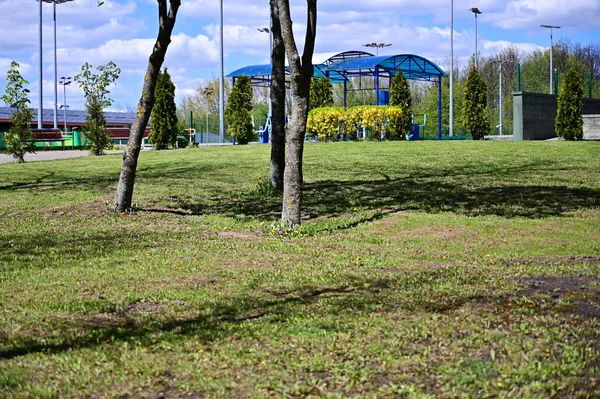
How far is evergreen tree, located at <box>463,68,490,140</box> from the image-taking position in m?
33.8

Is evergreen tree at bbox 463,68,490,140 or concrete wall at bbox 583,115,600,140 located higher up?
evergreen tree at bbox 463,68,490,140

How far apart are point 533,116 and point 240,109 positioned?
12.8 m

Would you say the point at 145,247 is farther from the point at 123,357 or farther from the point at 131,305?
the point at 123,357

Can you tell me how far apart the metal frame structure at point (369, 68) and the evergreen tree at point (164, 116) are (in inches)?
315

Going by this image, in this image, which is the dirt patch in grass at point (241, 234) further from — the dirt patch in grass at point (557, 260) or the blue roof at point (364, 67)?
the blue roof at point (364, 67)

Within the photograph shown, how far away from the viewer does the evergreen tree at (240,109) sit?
1332 inches

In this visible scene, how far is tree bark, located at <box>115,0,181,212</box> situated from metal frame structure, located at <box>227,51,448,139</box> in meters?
24.8

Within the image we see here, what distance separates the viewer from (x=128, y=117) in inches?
3174

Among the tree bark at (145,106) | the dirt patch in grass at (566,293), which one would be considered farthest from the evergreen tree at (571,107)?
the dirt patch in grass at (566,293)

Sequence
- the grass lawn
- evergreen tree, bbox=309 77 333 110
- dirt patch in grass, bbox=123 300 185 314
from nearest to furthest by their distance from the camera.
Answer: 1. the grass lawn
2. dirt patch in grass, bbox=123 300 185 314
3. evergreen tree, bbox=309 77 333 110

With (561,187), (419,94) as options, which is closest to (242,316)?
(561,187)

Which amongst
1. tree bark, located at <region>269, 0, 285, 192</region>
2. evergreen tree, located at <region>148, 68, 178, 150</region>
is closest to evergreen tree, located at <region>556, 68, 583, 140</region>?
evergreen tree, located at <region>148, 68, 178, 150</region>

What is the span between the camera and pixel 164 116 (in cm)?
3272

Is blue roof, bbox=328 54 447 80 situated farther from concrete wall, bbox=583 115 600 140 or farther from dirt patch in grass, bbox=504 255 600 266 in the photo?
dirt patch in grass, bbox=504 255 600 266
